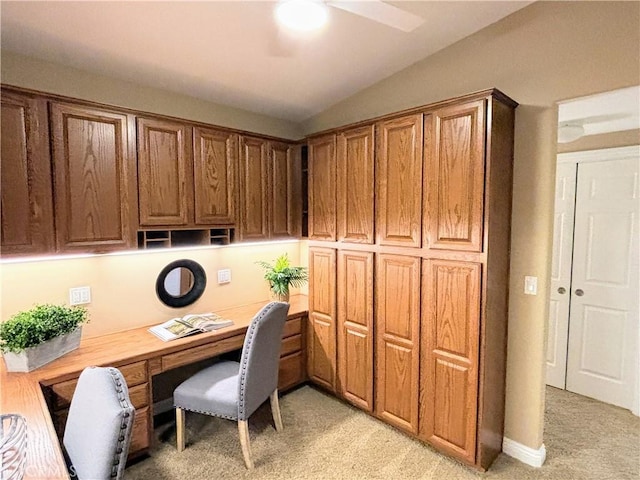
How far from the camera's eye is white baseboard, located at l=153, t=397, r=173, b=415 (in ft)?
9.06

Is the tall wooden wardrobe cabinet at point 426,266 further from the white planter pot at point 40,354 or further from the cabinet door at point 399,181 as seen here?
the white planter pot at point 40,354

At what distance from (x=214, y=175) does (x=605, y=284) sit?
3.43m

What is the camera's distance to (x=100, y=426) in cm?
120

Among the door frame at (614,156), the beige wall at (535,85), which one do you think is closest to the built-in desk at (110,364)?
the beige wall at (535,85)

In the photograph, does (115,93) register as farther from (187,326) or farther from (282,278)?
(282,278)

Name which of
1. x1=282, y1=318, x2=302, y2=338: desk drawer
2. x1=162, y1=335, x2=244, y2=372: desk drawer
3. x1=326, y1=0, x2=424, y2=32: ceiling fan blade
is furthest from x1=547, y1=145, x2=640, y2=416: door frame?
x1=162, y1=335, x2=244, y2=372: desk drawer

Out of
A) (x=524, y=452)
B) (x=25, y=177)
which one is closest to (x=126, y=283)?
(x=25, y=177)

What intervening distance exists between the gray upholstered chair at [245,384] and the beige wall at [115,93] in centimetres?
177

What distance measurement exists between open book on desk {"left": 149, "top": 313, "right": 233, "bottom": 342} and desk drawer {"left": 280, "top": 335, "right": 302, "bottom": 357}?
559 millimetres

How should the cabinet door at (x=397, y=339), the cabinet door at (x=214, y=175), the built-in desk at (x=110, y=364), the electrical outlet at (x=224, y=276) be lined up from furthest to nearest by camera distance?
the electrical outlet at (x=224, y=276)
the cabinet door at (x=214, y=175)
the cabinet door at (x=397, y=339)
the built-in desk at (x=110, y=364)

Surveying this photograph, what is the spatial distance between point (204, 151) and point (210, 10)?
3.25ft

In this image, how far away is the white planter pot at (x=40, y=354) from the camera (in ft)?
6.20

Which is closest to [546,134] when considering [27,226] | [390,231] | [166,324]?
[390,231]

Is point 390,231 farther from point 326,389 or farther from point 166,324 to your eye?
point 166,324
